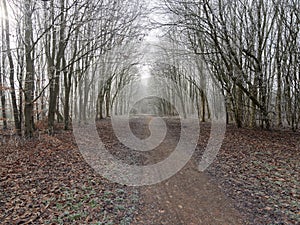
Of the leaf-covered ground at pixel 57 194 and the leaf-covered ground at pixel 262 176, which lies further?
the leaf-covered ground at pixel 262 176

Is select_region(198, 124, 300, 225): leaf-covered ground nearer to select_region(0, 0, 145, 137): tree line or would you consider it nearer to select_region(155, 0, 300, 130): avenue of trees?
select_region(155, 0, 300, 130): avenue of trees

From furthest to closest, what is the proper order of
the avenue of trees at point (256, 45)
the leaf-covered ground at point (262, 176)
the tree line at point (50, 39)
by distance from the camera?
the avenue of trees at point (256, 45)
the tree line at point (50, 39)
the leaf-covered ground at point (262, 176)

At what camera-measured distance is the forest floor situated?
4.47m

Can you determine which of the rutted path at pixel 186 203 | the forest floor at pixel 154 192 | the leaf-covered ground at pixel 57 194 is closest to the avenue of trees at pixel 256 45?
the forest floor at pixel 154 192

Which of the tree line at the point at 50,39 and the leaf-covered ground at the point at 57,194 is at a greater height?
the tree line at the point at 50,39

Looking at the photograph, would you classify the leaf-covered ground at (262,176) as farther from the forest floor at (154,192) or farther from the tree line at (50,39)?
the tree line at (50,39)

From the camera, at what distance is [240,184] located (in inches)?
237

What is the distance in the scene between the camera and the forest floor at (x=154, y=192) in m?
4.47

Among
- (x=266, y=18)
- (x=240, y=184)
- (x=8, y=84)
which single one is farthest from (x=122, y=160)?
(x=266, y=18)

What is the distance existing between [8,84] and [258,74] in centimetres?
1394

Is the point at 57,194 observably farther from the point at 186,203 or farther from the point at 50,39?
the point at 50,39

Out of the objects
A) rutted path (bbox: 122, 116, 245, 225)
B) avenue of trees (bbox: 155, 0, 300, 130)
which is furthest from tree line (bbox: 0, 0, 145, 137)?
rutted path (bbox: 122, 116, 245, 225)

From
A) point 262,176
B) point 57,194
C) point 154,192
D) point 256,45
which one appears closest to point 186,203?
point 154,192

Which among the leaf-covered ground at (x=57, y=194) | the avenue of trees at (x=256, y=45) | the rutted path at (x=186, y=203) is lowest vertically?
the rutted path at (x=186, y=203)
